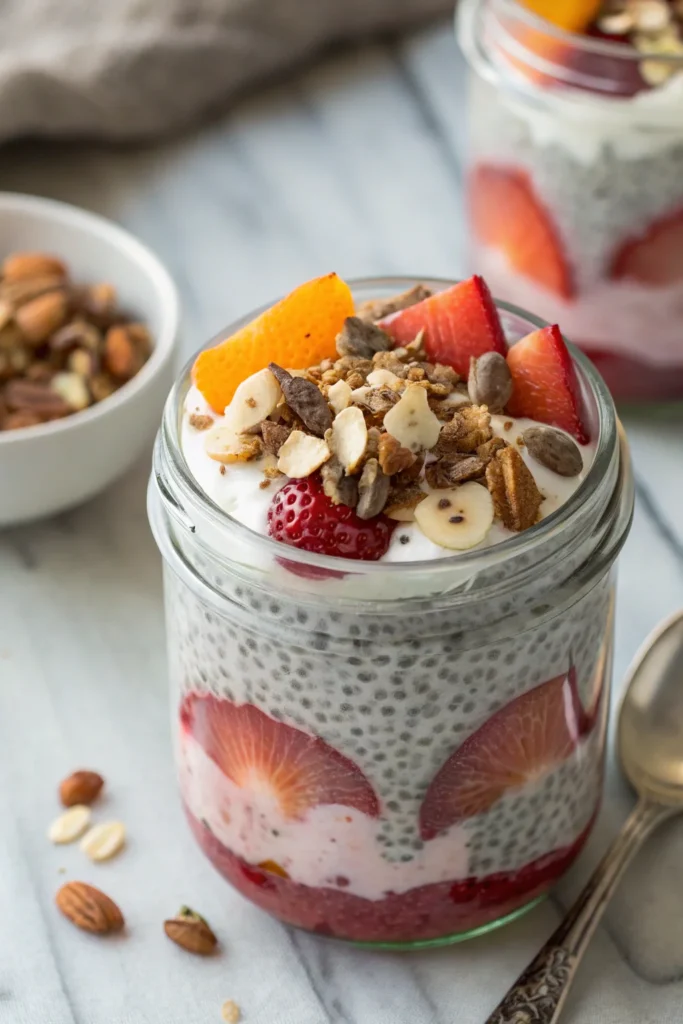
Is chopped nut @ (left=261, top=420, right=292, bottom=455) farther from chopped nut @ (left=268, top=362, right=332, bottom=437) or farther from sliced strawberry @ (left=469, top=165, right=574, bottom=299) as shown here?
sliced strawberry @ (left=469, top=165, right=574, bottom=299)

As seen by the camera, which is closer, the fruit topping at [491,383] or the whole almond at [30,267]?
the fruit topping at [491,383]

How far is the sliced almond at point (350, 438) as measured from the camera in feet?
2.19

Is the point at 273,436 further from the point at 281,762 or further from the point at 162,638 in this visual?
the point at 162,638

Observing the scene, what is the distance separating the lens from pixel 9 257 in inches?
50.1

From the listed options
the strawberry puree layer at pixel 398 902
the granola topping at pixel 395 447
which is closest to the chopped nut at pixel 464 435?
the granola topping at pixel 395 447

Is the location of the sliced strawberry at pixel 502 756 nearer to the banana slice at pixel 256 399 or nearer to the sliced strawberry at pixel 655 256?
the banana slice at pixel 256 399

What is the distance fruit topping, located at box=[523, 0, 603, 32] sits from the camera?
1.14 meters

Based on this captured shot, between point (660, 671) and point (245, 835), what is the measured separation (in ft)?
1.07

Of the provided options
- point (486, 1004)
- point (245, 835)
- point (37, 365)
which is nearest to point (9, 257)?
point (37, 365)

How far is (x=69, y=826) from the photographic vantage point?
894mm

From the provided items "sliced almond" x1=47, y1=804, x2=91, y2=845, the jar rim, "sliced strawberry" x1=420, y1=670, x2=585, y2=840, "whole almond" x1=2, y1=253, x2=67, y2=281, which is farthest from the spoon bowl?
"whole almond" x1=2, y1=253, x2=67, y2=281

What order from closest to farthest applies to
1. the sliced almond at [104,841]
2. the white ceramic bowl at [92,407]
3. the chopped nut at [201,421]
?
the chopped nut at [201,421] → the sliced almond at [104,841] → the white ceramic bowl at [92,407]

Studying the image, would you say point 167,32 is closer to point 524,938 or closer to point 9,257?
point 9,257

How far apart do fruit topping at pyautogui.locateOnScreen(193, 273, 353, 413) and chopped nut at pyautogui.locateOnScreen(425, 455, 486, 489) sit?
119mm
